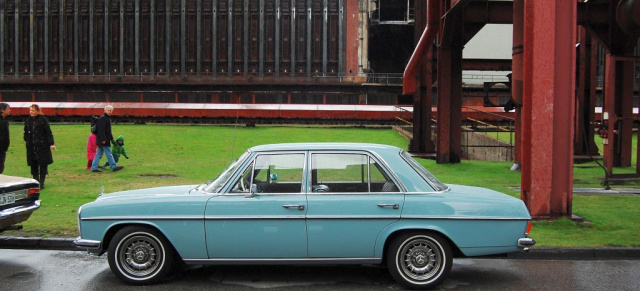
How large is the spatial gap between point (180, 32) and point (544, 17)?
1660 inches

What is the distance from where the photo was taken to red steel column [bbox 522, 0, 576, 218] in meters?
9.15

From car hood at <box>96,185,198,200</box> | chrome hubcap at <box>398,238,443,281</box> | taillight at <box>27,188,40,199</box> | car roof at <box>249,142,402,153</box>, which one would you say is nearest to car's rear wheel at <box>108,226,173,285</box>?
car hood at <box>96,185,198,200</box>

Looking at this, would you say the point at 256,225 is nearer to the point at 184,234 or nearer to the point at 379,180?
the point at 184,234

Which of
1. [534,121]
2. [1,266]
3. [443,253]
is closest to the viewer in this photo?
[443,253]

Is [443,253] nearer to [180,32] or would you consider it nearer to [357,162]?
[357,162]

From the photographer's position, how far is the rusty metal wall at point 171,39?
155ft

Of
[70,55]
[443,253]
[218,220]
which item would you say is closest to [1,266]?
[218,220]

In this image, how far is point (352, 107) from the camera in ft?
135

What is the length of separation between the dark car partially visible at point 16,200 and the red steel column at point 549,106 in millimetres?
6842

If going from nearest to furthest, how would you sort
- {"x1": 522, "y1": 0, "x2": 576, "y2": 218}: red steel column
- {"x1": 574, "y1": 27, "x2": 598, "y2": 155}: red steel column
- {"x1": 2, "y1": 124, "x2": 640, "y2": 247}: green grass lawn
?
{"x1": 2, "y1": 124, "x2": 640, "y2": 247}: green grass lawn → {"x1": 522, "y1": 0, "x2": 576, "y2": 218}: red steel column → {"x1": 574, "y1": 27, "x2": 598, "y2": 155}: red steel column

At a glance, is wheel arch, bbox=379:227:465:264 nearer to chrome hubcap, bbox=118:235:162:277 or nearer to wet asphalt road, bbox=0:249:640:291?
wet asphalt road, bbox=0:249:640:291

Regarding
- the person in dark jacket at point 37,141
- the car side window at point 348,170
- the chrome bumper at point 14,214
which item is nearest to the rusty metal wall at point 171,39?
the person in dark jacket at point 37,141

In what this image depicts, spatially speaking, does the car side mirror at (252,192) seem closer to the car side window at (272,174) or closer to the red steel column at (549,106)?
the car side window at (272,174)

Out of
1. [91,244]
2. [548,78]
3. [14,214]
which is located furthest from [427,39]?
[91,244]
